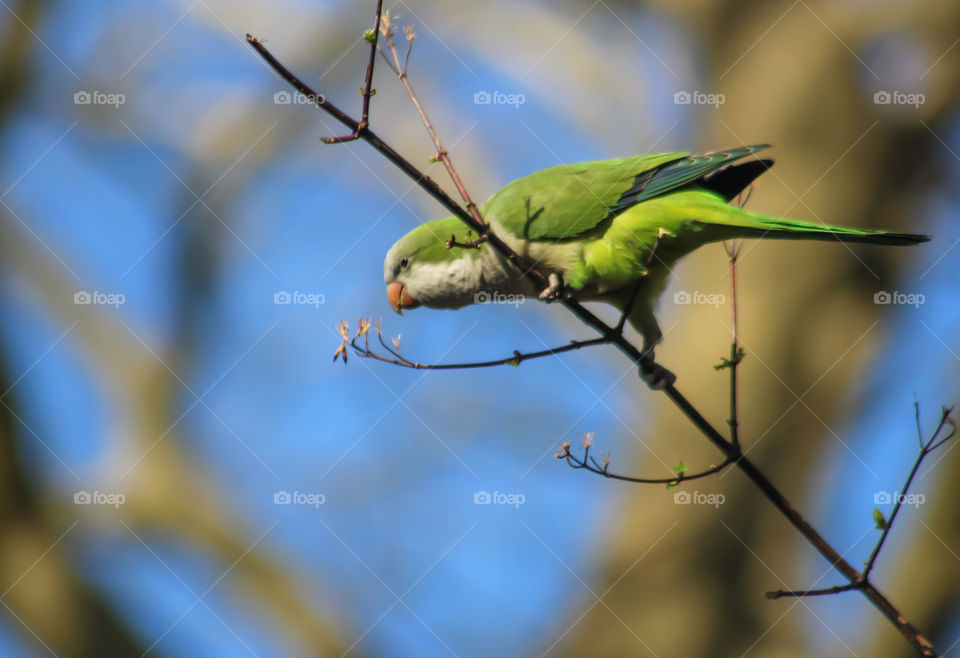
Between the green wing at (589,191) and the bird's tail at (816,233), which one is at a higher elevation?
the green wing at (589,191)

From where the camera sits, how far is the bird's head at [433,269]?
3.99 m

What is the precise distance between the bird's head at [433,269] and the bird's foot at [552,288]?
1.18 feet

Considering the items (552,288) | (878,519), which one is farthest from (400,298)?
(878,519)

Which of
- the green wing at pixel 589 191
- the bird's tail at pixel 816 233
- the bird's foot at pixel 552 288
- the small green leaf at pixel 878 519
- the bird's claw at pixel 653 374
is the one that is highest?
the green wing at pixel 589 191

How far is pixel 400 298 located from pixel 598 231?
1171 mm

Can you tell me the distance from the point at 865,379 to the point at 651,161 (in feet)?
14.7

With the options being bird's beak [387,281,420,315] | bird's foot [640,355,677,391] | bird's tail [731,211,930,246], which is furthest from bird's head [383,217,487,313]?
bird's tail [731,211,930,246]

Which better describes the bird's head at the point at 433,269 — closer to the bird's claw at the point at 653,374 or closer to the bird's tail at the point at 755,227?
the bird's claw at the point at 653,374

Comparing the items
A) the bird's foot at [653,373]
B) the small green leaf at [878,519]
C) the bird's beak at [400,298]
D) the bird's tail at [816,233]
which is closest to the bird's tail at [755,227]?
the bird's tail at [816,233]

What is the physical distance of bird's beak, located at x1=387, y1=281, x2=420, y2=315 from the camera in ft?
14.4

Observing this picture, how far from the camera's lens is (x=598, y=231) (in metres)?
3.96

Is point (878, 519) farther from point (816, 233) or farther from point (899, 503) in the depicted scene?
point (816, 233)

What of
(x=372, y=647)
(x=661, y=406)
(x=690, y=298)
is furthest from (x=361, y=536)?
(x=690, y=298)

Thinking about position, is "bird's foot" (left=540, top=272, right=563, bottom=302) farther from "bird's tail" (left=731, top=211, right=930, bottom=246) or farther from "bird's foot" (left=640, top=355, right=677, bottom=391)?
"bird's tail" (left=731, top=211, right=930, bottom=246)
